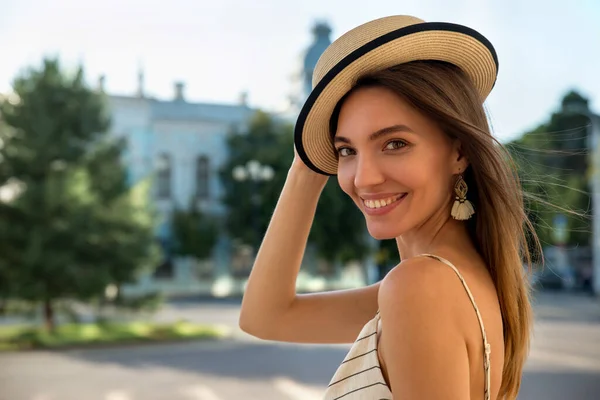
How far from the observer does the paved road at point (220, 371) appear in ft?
16.0

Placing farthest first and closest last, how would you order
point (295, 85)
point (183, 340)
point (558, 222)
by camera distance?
point (295, 85) < point (558, 222) < point (183, 340)

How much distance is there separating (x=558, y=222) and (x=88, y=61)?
265 inches

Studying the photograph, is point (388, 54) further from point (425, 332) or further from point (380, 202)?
point (425, 332)

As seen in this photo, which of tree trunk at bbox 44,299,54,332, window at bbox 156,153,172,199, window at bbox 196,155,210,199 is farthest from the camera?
window at bbox 196,155,210,199

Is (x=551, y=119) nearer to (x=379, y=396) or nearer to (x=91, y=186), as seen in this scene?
(x=91, y=186)

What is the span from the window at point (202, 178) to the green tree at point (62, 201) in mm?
6467

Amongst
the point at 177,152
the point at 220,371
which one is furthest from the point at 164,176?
the point at 220,371

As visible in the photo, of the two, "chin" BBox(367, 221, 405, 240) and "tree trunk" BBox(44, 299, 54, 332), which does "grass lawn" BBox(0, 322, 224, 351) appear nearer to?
"tree trunk" BBox(44, 299, 54, 332)

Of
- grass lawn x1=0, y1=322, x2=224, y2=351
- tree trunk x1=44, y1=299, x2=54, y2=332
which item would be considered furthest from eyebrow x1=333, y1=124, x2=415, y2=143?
tree trunk x1=44, y1=299, x2=54, y2=332

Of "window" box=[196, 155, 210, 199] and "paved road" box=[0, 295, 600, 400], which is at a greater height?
"window" box=[196, 155, 210, 199]

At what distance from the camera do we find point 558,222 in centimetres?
952

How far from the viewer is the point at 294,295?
0.74 metres

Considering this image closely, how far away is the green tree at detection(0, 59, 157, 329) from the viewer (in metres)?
7.05

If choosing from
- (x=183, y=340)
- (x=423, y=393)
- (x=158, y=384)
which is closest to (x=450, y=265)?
(x=423, y=393)
